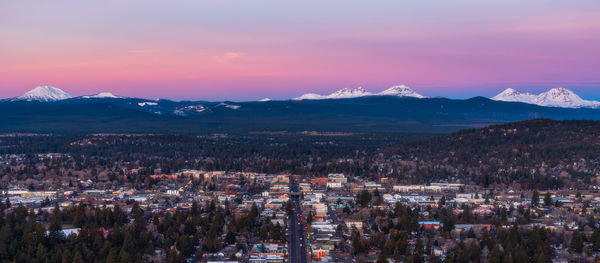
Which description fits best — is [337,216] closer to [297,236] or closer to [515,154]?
[297,236]

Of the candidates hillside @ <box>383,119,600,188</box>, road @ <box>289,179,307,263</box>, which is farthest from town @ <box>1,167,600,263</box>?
hillside @ <box>383,119,600,188</box>

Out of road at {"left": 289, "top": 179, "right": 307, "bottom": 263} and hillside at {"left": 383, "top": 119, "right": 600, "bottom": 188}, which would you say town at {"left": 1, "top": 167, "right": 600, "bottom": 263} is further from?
hillside at {"left": 383, "top": 119, "right": 600, "bottom": 188}

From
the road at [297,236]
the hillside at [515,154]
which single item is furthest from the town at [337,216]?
the hillside at [515,154]

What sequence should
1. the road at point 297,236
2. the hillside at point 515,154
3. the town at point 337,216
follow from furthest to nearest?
the hillside at point 515,154 < the town at point 337,216 < the road at point 297,236

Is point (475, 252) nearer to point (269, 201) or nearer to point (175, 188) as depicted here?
point (269, 201)

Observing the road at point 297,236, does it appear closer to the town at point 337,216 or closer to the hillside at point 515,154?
the town at point 337,216

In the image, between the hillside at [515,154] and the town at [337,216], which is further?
the hillside at [515,154]

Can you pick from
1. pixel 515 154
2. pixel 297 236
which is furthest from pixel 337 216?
pixel 515 154

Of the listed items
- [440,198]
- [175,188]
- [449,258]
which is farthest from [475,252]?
[175,188]

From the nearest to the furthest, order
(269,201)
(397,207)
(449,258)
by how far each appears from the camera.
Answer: (449,258)
(397,207)
(269,201)
